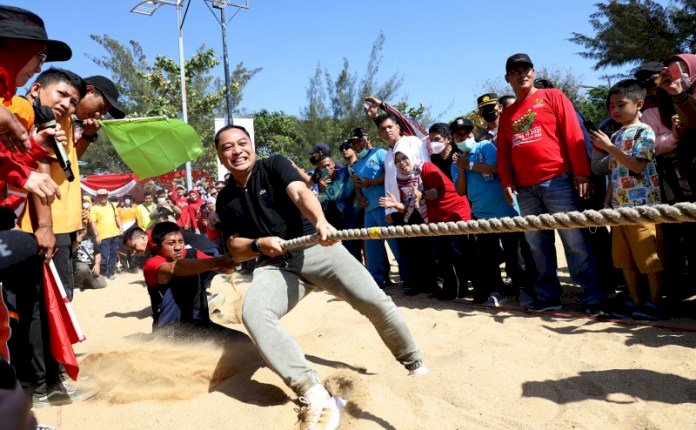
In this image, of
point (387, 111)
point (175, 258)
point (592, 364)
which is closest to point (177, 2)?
point (387, 111)

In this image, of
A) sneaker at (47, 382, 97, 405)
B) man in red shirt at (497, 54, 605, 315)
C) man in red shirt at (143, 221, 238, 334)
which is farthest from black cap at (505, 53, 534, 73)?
sneaker at (47, 382, 97, 405)

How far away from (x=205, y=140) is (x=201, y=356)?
79.3ft

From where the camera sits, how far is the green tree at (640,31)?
14484 mm

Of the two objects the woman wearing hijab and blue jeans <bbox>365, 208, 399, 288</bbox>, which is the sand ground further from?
blue jeans <bbox>365, 208, 399, 288</bbox>

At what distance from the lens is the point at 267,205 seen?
3287 mm

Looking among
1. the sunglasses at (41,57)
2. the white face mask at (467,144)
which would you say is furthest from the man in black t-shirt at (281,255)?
the white face mask at (467,144)

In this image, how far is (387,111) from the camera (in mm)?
6238

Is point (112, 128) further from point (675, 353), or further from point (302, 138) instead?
point (302, 138)

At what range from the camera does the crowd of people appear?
2816 millimetres

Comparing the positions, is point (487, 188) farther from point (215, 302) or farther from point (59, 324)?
point (59, 324)

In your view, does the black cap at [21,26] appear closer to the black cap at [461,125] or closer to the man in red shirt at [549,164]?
the man in red shirt at [549,164]

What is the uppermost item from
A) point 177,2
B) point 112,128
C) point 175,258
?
point 177,2

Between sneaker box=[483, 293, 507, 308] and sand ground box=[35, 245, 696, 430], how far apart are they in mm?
301

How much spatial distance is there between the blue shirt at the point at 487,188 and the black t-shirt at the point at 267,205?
2.29 metres
